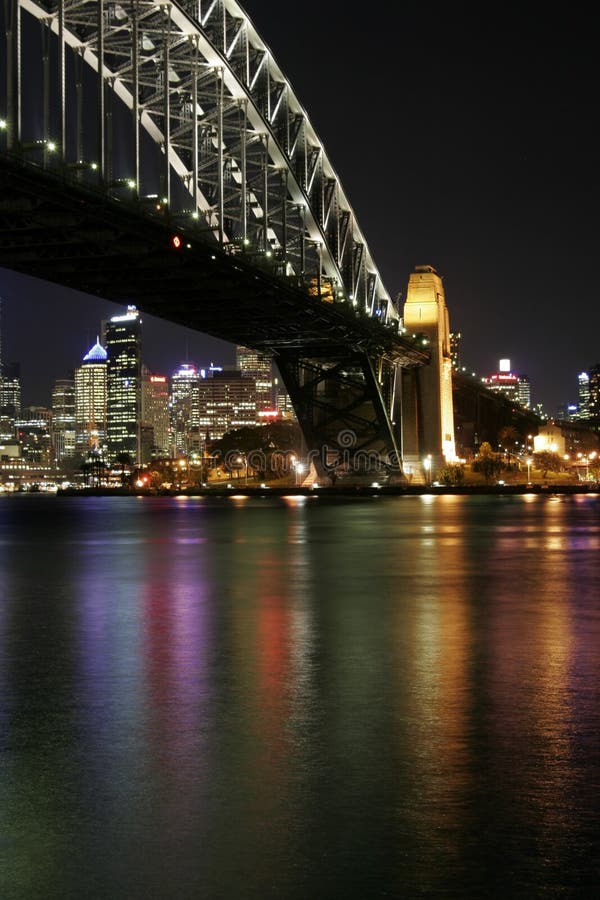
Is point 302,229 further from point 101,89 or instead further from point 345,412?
point 101,89

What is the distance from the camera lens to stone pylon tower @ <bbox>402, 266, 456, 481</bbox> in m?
104

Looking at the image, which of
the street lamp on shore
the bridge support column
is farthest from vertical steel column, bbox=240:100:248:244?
the street lamp on shore

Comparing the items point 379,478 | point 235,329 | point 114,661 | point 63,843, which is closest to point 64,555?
point 114,661

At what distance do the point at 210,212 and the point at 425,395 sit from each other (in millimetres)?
47311

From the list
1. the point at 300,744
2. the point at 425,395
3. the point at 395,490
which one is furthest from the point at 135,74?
the point at 425,395

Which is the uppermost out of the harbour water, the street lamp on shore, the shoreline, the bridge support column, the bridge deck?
the bridge deck

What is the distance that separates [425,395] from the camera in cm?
10462

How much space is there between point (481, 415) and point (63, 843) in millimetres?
165929

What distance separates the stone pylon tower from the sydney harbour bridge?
16.5ft

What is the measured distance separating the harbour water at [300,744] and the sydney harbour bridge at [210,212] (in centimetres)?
2415

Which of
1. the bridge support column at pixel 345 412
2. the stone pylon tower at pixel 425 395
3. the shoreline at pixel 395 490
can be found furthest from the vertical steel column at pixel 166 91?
the stone pylon tower at pixel 425 395

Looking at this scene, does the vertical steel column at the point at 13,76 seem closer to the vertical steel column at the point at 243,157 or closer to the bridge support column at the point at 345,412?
the vertical steel column at the point at 243,157

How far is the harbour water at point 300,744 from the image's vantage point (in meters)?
5.49

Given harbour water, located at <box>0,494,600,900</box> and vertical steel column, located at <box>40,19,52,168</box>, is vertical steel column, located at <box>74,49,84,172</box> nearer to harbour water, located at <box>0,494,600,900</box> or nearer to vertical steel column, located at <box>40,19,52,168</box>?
vertical steel column, located at <box>40,19,52,168</box>
